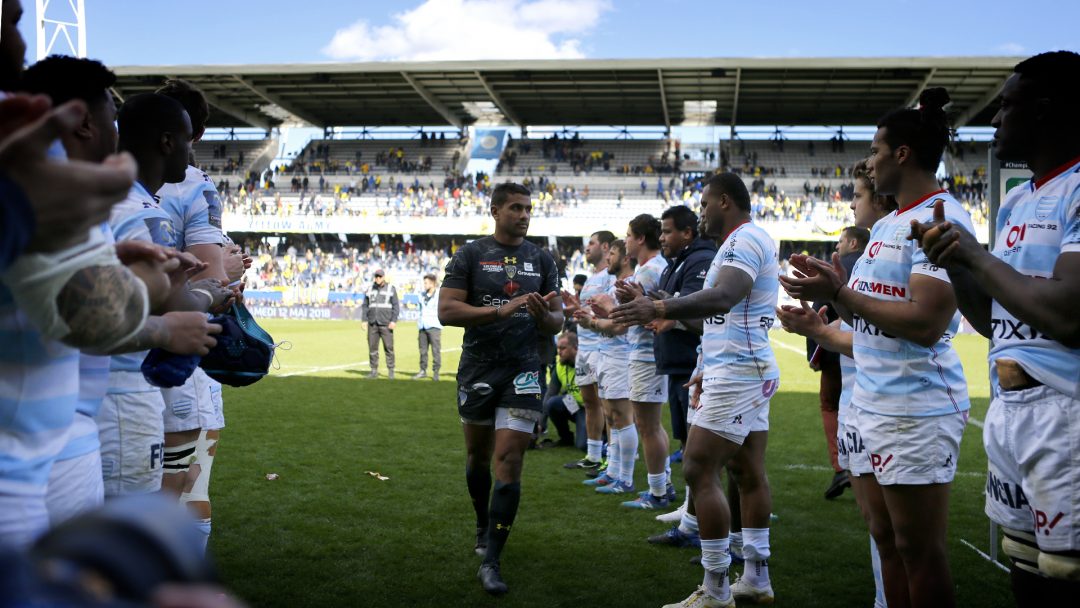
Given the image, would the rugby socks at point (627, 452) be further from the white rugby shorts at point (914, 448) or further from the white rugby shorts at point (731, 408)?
the white rugby shorts at point (914, 448)

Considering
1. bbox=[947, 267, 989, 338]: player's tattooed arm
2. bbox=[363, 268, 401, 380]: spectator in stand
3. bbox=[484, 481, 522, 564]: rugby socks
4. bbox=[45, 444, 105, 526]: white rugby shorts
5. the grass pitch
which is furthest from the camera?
bbox=[363, 268, 401, 380]: spectator in stand

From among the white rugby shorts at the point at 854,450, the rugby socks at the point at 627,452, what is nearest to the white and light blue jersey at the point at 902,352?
the white rugby shorts at the point at 854,450

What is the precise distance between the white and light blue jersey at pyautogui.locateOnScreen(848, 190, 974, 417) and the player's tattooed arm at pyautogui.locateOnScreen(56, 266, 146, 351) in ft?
8.88

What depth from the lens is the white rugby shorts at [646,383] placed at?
23.4 feet

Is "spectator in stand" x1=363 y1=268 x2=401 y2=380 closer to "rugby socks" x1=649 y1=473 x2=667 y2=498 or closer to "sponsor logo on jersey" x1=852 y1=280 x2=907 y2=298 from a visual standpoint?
"rugby socks" x1=649 y1=473 x2=667 y2=498

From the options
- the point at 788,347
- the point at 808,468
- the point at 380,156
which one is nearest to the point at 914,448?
the point at 808,468

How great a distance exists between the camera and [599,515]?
6.74 m

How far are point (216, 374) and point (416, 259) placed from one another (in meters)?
43.0

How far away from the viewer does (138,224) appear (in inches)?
90.0

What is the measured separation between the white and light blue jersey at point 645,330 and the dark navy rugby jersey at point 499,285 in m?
1.75

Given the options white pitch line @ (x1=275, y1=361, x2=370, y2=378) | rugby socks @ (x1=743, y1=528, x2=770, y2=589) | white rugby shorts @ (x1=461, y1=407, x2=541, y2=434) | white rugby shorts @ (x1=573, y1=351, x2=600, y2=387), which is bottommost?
white pitch line @ (x1=275, y1=361, x2=370, y2=378)

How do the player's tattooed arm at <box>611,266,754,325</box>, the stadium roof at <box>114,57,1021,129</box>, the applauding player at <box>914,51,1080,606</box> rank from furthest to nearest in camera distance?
the stadium roof at <box>114,57,1021,129</box> → the player's tattooed arm at <box>611,266,754,325</box> → the applauding player at <box>914,51,1080,606</box>

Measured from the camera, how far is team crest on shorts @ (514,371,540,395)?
17.1ft

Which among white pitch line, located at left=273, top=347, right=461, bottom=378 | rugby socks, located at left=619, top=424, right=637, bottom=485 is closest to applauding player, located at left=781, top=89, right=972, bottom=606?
rugby socks, located at left=619, top=424, right=637, bottom=485
